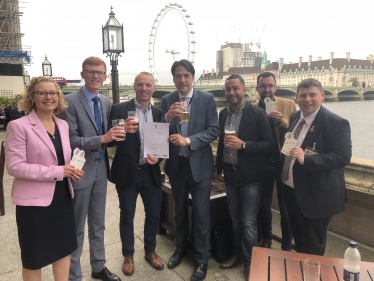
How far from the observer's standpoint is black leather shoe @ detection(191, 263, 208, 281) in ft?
9.09

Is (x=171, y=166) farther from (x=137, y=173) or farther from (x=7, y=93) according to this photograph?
(x=7, y=93)

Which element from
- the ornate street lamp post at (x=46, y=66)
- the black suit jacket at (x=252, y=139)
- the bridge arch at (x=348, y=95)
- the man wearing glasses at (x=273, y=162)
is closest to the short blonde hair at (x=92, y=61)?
the black suit jacket at (x=252, y=139)

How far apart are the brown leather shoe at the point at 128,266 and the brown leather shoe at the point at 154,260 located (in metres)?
0.18

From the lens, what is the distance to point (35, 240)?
2111 millimetres

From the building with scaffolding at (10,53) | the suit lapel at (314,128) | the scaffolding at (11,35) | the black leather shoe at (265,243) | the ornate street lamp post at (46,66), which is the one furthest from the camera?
the scaffolding at (11,35)

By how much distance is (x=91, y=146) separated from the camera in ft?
8.12

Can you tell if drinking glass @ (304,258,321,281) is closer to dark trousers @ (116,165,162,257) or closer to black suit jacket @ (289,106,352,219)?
black suit jacket @ (289,106,352,219)

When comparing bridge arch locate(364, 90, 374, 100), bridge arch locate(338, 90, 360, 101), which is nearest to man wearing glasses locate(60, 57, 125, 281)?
bridge arch locate(338, 90, 360, 101)

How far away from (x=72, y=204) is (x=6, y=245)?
1773 mm

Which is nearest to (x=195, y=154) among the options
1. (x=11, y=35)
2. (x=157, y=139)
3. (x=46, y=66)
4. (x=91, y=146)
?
(x=157, y=139)

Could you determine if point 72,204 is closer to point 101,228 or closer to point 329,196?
point 101,228

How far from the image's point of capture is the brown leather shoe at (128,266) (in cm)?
290

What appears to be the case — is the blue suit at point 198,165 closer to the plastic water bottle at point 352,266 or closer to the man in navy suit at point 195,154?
the man in navy suit at point 195,154

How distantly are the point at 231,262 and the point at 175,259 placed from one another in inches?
21.8
